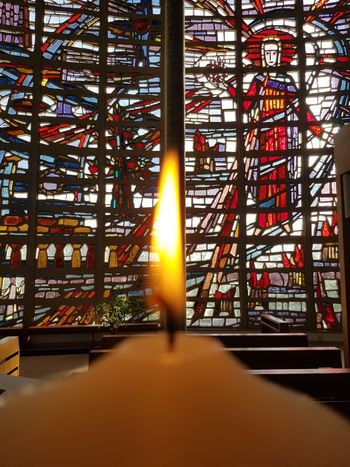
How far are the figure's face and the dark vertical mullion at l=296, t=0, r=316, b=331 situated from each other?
1.02ft

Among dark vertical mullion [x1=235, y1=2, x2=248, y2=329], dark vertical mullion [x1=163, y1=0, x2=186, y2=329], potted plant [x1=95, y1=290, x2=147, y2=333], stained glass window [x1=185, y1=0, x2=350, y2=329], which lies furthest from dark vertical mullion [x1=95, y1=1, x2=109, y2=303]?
dark vertical mullion [x1=235, y1=2, x2=248, y2=329]

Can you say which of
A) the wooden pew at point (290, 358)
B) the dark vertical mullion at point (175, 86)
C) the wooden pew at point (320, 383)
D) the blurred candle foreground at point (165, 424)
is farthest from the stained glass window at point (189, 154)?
the blurred candle foreground at point (165, 424)

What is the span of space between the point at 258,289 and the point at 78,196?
2777 millimetres

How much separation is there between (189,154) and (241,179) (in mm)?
828

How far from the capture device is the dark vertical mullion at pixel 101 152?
490cm

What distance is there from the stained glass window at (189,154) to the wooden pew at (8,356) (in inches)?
107

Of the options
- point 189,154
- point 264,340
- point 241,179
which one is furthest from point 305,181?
point 264,340

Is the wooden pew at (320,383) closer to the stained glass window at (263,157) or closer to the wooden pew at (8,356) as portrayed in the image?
the wooden pew at (8,356)

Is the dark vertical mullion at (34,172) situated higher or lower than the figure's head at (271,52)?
lower

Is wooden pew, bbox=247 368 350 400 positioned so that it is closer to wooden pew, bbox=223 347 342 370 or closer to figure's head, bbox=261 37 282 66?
wooden pew, bbox=223 347 342 370

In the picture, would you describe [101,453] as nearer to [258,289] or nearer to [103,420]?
[103,420]

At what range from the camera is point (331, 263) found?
16.5 feet

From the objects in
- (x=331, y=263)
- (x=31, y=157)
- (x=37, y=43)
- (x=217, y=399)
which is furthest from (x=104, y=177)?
(x=217, y=399)

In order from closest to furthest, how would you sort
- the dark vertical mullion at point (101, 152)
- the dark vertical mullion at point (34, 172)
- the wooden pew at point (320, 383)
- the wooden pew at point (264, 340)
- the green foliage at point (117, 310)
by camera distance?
the wooden pew at point (320, 383) < the wooden pew at point (264, 340) < the green foliage at point (117, 310) < the dark vertical mullion at point (34, 172) < the dark vertical mullion at point (101, 152)
